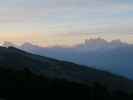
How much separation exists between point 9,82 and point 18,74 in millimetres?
12682

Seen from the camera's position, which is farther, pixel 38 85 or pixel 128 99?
pixel 128 99

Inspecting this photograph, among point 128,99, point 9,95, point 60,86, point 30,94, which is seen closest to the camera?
point 9,95

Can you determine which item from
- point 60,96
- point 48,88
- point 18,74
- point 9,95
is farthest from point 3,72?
point 9,95

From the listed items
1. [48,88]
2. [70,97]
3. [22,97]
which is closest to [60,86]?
[48,88]

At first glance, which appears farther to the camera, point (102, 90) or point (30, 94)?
point (102, 90)

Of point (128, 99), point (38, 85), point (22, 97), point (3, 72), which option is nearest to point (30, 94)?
point (22, 97)

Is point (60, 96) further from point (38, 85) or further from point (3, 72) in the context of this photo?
point (3, 72)

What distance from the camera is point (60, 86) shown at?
139 m

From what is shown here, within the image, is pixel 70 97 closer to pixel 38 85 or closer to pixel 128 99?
pixel 38 85

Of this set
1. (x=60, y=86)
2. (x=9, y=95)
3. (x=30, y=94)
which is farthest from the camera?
(x=60, y=86)

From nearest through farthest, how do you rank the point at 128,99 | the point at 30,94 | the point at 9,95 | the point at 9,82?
the point at 9,95 → the point at 30,94 → the point at 9,82 → the point at 128,99

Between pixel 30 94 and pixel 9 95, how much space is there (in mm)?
9364

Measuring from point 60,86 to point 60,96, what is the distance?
14.9 m

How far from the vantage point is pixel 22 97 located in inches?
4419
